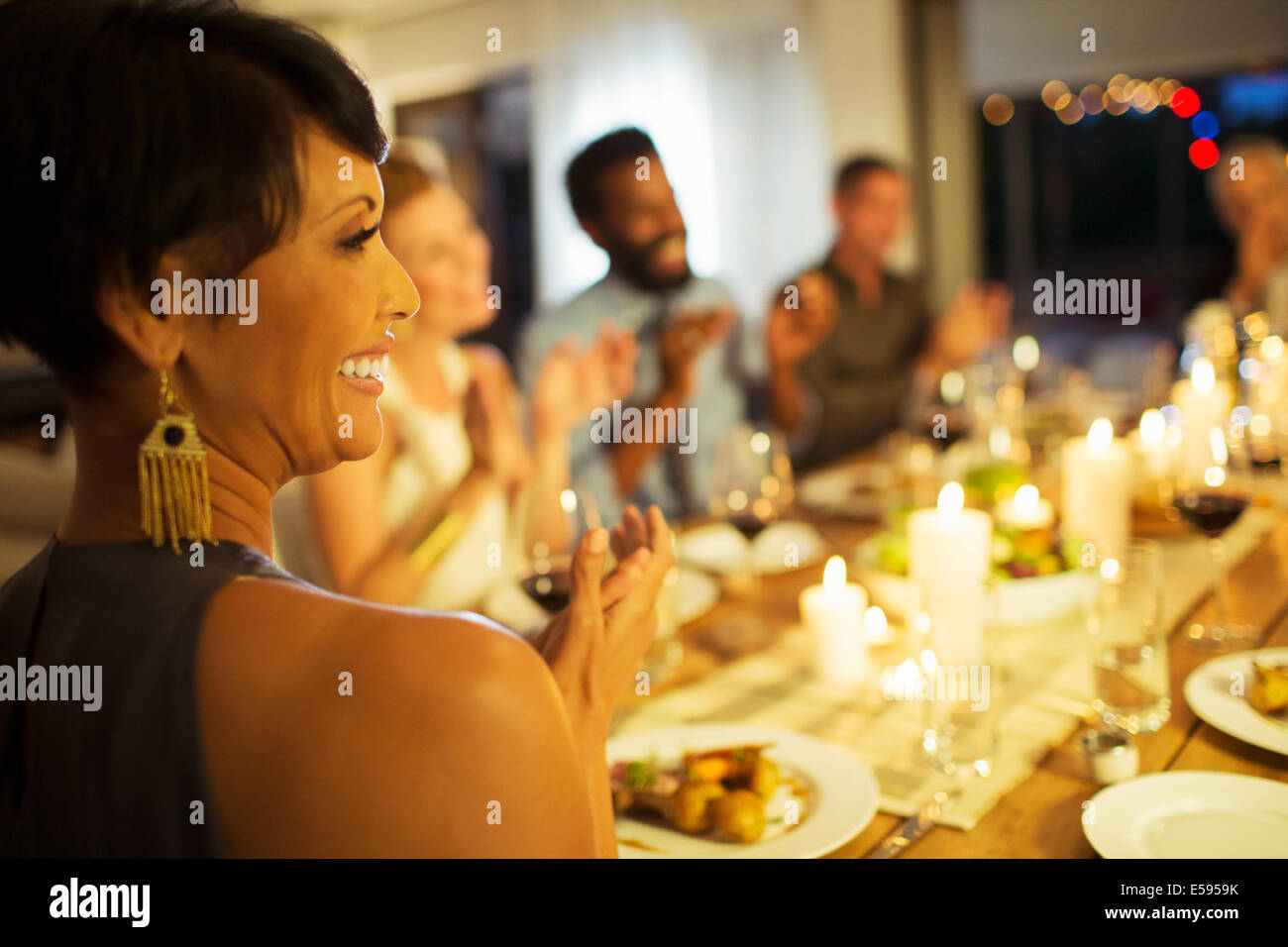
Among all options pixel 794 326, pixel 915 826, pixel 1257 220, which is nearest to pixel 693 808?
pixel 915 826

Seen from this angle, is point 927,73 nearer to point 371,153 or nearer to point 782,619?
point 782,619

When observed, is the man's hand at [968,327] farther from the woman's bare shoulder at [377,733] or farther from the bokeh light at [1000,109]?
the bokeh light at [1000,109]

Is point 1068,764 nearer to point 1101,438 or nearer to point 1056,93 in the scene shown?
point 1101,438

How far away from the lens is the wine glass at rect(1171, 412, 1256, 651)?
4.23 ft

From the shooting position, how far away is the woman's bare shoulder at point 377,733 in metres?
0.57

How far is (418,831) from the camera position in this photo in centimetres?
58

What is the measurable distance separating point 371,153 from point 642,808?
573mm

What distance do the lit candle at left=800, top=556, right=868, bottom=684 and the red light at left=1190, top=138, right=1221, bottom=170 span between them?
723 centimetres

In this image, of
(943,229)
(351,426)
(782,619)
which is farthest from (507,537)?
(943,229)

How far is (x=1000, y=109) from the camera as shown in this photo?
7453 mm

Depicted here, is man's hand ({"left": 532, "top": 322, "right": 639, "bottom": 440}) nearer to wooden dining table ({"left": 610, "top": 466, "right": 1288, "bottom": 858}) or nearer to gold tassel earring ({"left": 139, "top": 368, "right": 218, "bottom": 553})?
wooden dining table ({"left": 610, "top": 466, "right": 1288, "bottom": 858})

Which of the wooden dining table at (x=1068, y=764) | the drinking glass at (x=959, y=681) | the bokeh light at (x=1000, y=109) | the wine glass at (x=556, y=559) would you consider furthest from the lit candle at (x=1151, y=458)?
the bokeh light at (x=1000, y=109)

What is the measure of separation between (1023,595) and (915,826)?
511 mm

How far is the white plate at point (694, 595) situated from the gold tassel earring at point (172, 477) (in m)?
0.83
